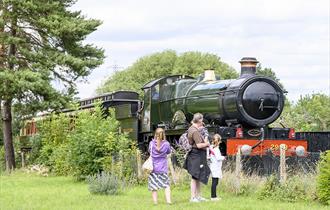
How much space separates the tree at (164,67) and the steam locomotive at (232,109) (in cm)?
4149

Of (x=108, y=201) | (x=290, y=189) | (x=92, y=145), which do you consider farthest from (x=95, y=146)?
(x=290, y=189)

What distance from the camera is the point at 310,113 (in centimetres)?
4028

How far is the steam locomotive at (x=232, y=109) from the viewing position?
62.9 feet

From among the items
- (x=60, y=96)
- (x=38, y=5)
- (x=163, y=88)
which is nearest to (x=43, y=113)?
(x=60, y=96)

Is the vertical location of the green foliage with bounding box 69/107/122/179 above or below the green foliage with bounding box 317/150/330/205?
above

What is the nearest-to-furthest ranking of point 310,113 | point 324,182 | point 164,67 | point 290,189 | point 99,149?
point 324,182
point 290,189
point 99,149
point 310,113
point 164,67

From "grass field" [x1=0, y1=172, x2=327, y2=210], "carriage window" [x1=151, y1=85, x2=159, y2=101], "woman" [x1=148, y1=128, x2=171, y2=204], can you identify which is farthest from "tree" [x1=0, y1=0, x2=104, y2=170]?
"woman" [x1=148, y1=128, x2=171, y2=204]

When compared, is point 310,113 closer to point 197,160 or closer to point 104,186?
point 104,186

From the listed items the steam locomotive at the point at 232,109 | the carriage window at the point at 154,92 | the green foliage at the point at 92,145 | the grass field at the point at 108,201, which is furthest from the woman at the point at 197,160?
the carriage window at the point at 154,92

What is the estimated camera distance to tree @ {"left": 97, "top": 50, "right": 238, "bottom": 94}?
66.3 metres

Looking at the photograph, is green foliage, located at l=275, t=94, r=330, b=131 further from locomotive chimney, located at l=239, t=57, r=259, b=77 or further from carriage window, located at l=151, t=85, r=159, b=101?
locomotive chimney, located at l=239, t=57, r=259, b=77

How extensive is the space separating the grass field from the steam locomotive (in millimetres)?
2859

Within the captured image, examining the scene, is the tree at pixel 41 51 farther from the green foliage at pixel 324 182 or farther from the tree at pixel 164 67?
the tree at pixel 164 67

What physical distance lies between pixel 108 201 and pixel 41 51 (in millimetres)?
17064
